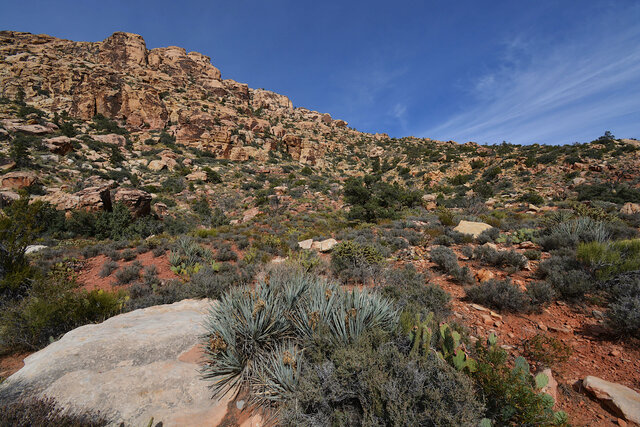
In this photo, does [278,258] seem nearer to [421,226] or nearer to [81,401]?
[81,401]

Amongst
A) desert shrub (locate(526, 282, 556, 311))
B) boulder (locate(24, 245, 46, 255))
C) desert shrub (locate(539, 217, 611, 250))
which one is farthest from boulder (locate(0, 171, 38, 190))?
desert shrub (locate(539, 217, 611, 250))

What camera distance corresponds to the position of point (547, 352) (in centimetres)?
246

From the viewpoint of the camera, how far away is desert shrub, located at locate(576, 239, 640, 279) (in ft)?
11.1

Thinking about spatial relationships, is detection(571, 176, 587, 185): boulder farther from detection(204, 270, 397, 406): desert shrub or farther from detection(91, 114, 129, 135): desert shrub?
detection(91, 114, 129, 135): desert shrub

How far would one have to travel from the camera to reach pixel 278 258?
7320 millimetres

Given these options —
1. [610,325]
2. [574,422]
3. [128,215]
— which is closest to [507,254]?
[610,325]

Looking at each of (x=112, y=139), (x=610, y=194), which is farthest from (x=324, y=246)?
(x=112, y=139)

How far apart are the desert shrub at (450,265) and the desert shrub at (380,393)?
10.3 ft

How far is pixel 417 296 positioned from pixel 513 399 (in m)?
2.07

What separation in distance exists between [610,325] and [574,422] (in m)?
1.71

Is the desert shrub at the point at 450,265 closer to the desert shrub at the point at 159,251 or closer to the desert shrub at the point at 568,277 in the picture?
the desert shrub at the point at 568,277

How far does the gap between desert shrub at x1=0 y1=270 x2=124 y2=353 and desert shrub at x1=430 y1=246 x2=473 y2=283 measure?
7046 mm

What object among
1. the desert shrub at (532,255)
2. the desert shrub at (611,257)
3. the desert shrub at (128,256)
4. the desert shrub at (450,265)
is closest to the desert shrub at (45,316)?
the desert shrub at (128,256)

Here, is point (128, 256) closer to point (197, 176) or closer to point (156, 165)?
point (197, 176)
